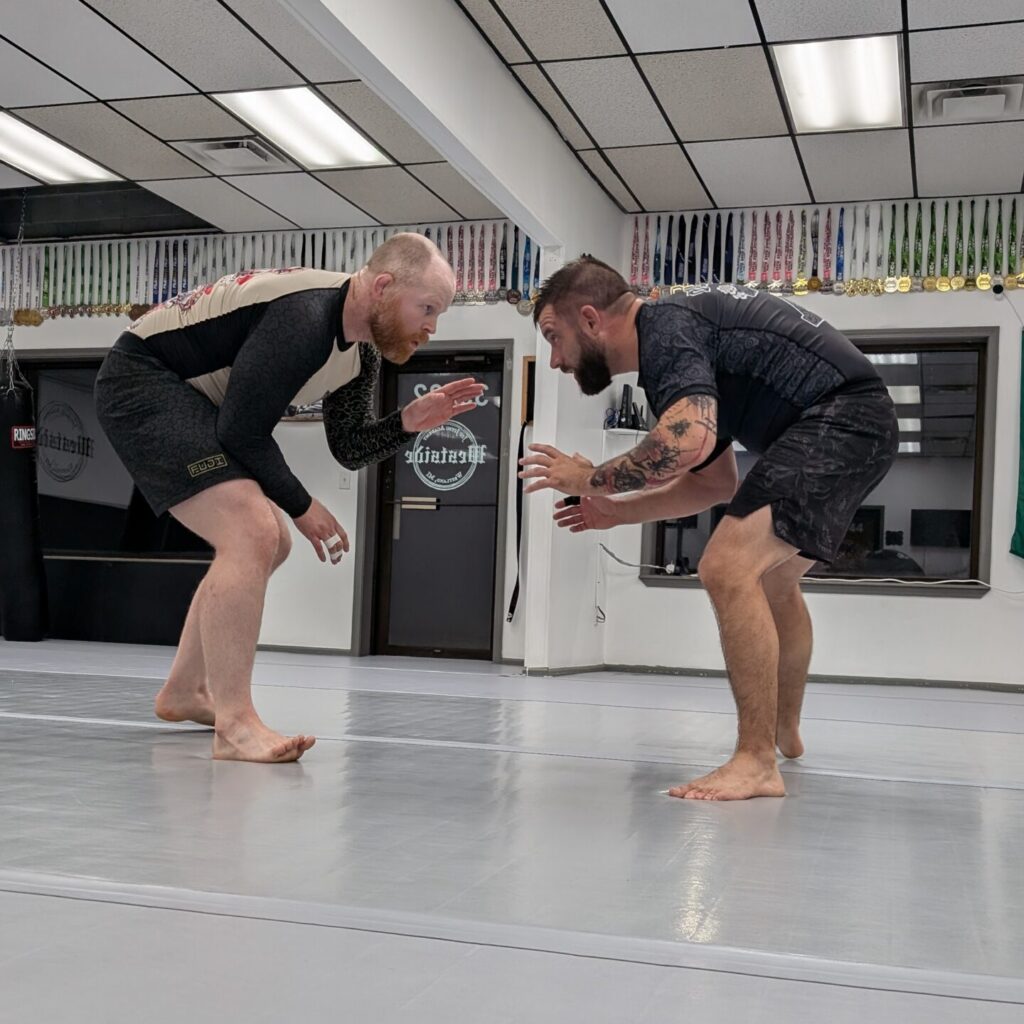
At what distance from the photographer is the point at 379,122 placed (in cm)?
556

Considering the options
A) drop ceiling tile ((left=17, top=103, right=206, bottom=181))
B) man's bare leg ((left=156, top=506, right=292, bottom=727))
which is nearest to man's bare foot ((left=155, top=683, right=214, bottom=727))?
man's bare leg ((left=156, top=506, right=292, bottom=727))

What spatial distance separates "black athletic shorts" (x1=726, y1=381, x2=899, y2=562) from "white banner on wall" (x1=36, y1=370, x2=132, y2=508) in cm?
672

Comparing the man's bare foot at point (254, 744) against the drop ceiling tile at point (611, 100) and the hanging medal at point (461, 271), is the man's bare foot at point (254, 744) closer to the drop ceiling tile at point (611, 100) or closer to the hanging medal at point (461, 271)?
the drop ceiling tile at point (611, 100)

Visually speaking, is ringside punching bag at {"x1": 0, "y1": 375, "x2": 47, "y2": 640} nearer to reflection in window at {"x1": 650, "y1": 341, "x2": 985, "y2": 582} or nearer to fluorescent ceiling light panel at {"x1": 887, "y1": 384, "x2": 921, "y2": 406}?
reflection in window at {"x1": 650, "y1": 341, "x2": 985, "y2": 582}

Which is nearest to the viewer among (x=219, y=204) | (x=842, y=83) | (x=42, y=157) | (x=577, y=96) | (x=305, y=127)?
(x=842, y=83)

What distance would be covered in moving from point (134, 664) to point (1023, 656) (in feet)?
14.7

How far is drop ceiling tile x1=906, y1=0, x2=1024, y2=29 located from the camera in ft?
14.5

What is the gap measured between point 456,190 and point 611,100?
1.37 meters

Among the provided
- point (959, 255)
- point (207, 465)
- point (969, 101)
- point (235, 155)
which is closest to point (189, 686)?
point (207, 465)

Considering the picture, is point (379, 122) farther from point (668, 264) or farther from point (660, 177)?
point (668, 264)

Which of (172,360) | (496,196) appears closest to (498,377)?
(496,196)

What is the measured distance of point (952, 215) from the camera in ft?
21.5

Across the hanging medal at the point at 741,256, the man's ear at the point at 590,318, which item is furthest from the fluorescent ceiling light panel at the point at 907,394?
the man's ear at the point at 590,318

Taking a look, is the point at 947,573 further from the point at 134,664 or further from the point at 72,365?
the point at 72,365
